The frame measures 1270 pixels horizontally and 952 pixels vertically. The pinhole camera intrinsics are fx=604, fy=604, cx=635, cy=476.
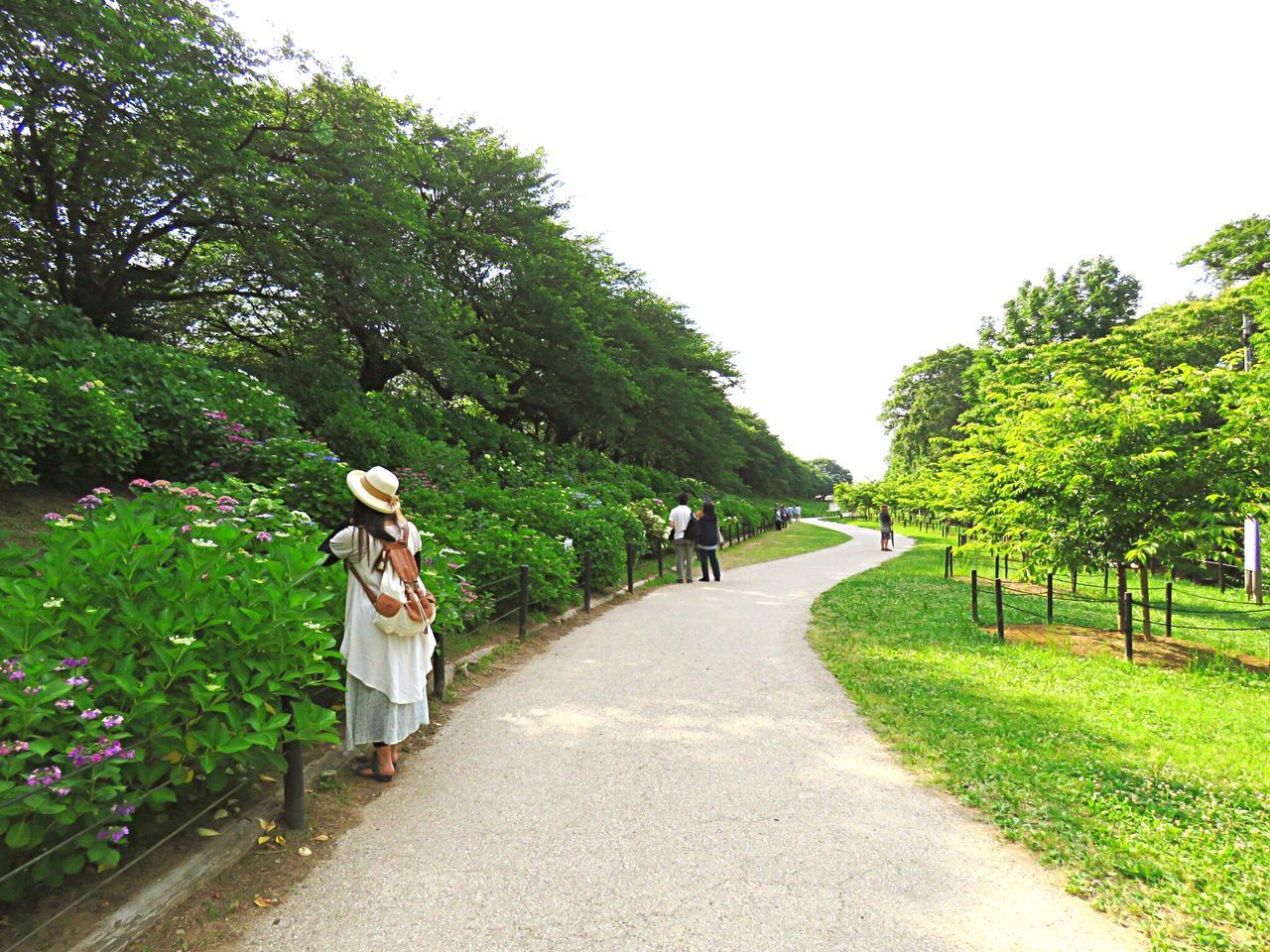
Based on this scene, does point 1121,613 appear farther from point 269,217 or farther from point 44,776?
point 269,217

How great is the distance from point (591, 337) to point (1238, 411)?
53.1 feet

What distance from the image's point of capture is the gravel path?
8.35 feet

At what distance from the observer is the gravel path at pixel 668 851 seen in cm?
254

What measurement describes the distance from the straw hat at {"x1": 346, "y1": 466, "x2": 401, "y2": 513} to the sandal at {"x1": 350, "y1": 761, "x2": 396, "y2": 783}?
1.69 metres

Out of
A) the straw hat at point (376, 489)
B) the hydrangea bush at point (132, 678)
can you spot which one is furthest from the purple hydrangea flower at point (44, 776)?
the straw hat at point (376, 489)

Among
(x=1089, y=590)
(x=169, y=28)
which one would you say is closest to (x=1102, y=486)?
(x=1089, y=590)

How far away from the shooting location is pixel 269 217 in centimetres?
1103

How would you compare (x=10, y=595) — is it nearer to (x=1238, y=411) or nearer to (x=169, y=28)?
(x=169, y=28)

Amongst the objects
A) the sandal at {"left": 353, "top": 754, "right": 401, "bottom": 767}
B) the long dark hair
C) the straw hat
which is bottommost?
the sandal at {"left": 353, "top": 754, "right": 401, "bottom": 767}

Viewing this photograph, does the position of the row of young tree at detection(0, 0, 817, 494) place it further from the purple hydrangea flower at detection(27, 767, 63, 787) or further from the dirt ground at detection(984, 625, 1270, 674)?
the dirt ground at detection(984, 625, 1270, 674)

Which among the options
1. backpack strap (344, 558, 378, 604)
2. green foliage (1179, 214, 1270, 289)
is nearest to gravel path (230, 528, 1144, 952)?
backpack strap (344, 558, 378, 604)

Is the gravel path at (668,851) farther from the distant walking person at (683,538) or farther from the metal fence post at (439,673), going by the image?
the distant walking person at (683,538)

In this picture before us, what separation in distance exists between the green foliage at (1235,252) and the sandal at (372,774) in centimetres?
3675

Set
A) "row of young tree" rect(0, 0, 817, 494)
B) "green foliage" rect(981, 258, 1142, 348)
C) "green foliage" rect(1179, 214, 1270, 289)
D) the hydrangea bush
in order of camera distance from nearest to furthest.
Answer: the hydrangea bush → "row of young tree" rect(0, 0, 817, 494) → "green foliage" rect(1179, 214, 1270, 289) → "green foliage" rect(981, 258, 1142, 348)
